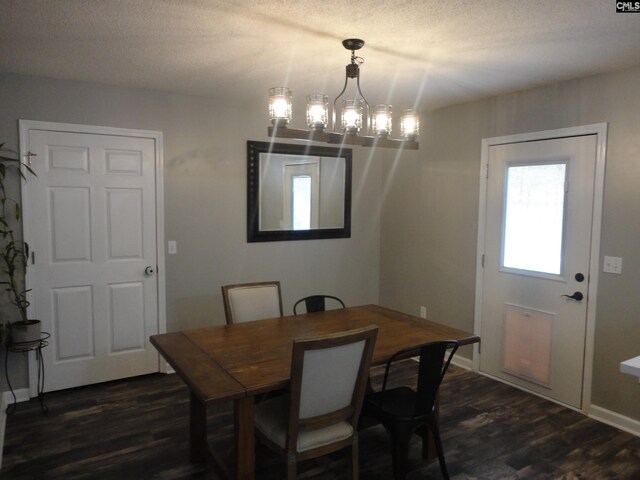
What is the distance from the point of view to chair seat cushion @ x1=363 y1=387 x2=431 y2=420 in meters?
2.32

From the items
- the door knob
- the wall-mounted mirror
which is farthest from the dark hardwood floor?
the wall-mounted mirror

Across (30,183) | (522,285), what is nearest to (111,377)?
(30,183)

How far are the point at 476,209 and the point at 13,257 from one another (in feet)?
11.7

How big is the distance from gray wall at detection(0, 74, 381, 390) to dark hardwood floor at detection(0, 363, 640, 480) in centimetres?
62

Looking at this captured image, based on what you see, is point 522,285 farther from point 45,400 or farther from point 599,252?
point 45,400

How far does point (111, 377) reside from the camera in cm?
374

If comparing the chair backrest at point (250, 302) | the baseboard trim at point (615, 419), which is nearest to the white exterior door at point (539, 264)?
the baseboard trim at point (615, 419)

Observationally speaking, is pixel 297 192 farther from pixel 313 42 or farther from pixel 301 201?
pixel 313 42

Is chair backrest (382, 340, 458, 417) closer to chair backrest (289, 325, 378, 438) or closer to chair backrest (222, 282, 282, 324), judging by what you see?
chair backrest (289, 325, 378, 438)

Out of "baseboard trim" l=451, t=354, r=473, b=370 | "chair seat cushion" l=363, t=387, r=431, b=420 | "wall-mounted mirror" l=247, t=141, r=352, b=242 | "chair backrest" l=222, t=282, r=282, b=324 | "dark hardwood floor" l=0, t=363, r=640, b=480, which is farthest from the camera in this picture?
"wall-mounted mirror" l=247, t=141, r=352, b=242

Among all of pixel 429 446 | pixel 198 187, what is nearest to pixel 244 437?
pixel 429 446

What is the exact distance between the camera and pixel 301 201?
4.44 metres

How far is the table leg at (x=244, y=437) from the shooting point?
1.98 metres

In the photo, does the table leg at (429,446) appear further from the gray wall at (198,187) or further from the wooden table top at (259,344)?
the gray wall at (198,187)
